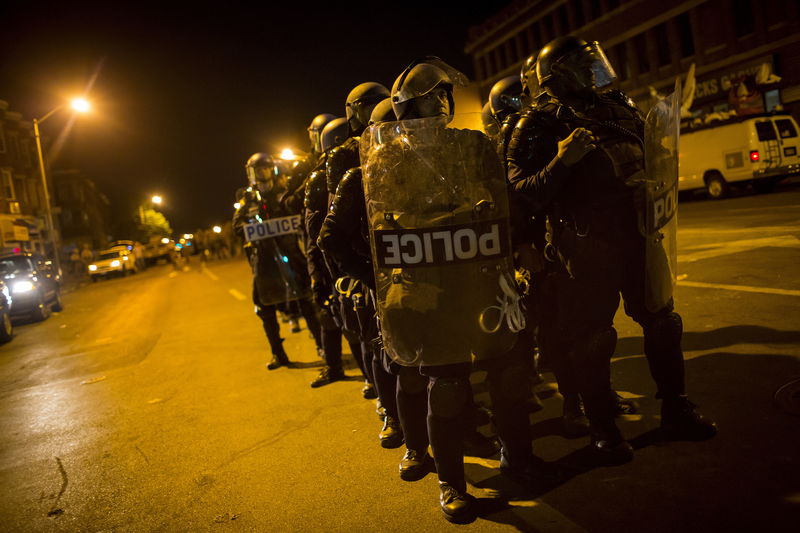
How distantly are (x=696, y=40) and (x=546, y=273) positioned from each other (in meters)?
31.4

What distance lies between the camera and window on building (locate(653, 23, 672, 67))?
3194cm

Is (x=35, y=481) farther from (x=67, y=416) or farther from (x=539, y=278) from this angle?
(x=539, y=278)

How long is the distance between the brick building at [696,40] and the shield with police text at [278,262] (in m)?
19.9

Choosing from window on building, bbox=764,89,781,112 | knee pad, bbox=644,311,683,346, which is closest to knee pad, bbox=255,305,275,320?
knee pad, bbox=644,311,683,346

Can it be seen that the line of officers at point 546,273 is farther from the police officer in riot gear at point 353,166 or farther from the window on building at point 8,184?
the window on building at point 8,184

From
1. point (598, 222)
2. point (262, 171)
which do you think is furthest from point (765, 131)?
point (598, 222)

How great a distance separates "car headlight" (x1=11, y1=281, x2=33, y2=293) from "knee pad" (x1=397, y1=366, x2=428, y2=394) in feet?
50.8

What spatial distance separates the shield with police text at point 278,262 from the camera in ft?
21.8

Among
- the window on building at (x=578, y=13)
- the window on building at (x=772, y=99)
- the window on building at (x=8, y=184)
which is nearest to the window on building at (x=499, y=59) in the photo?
the window on building at (x=578, y=13)

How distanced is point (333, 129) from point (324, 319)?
1862 mm

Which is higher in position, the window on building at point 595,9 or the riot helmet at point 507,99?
the window on building at point 595,9

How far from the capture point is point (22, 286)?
51.1 ft

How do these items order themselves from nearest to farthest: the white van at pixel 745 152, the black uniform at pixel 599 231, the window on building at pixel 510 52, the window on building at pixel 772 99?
1. the black uniform at pixel 599 231
2. the white van at pixel 745 152
3. the window on building at pixel 772 99
4. the window on building at pixel 510 52

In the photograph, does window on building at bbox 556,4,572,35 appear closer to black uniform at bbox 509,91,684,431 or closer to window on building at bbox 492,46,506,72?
window on building at bbox 492,46,506,72
